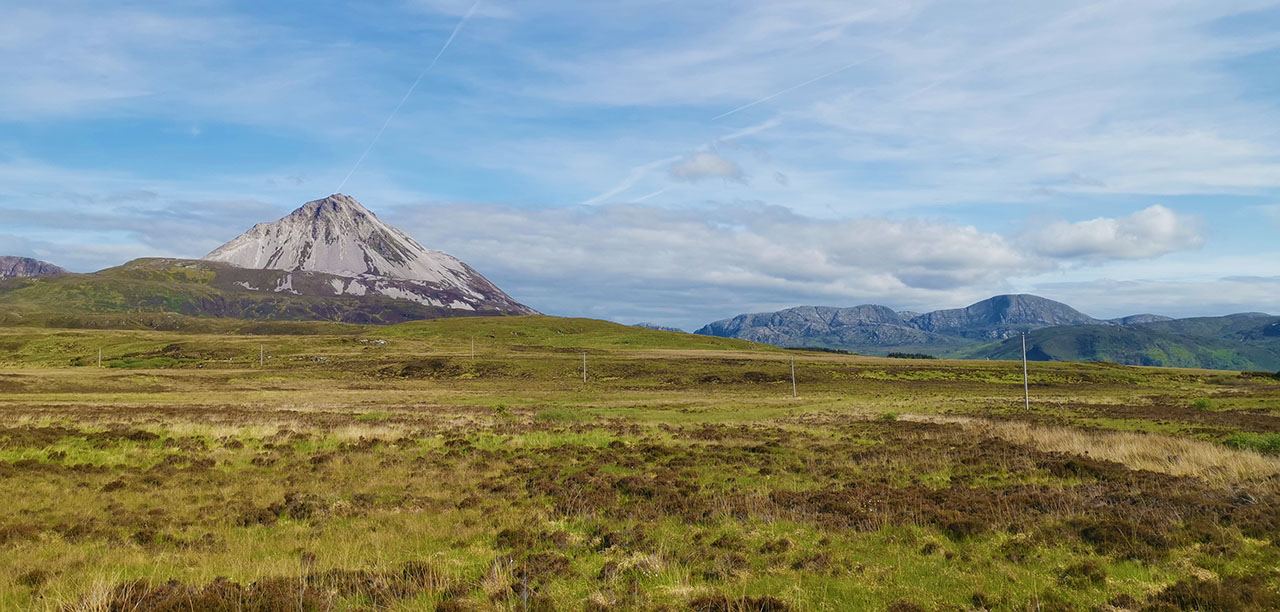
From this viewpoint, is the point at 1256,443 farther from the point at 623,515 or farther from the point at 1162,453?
the point at 623,515

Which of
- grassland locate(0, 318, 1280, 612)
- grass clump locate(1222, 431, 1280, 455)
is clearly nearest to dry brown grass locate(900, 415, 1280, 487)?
grassland locate(0, 318, 1280, 612)

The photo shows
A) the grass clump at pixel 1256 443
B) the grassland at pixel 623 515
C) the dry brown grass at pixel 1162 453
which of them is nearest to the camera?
the grassland at pixel 623 515

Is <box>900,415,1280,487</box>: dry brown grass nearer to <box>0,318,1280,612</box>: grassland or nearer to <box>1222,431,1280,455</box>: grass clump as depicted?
<box>0,318,1280,612</box>: grassland

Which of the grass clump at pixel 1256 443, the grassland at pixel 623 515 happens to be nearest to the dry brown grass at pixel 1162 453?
the grassland at pixel 623 515

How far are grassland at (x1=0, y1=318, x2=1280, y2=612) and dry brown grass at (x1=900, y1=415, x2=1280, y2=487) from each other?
0.14 m

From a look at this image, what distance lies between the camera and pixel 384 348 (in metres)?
152

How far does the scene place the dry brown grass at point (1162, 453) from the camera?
18.8 meters

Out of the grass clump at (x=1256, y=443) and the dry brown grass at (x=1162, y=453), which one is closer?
the dry brown grass at (x=1162, y=453)

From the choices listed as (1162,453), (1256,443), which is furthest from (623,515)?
(1256,443)

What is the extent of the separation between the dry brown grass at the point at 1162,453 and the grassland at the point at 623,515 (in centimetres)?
14

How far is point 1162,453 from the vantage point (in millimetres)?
22812

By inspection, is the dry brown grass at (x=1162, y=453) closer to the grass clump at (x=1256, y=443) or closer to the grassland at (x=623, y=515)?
the grassland at (x=623, y=515)

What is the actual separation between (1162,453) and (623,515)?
19677 mm

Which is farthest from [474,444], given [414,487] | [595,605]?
[595,605]
